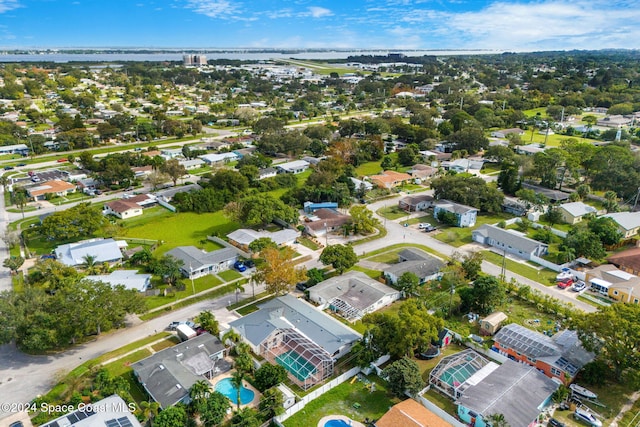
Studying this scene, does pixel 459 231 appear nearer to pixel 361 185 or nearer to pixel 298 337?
pixel 361 185

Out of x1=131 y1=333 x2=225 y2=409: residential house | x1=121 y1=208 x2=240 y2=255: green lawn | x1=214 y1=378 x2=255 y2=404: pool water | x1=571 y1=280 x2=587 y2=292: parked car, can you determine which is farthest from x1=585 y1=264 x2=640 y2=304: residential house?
x1=121 y1=208 x2=240 y2=255: green lawn

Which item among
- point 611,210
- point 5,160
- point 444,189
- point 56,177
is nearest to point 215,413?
point 444,189

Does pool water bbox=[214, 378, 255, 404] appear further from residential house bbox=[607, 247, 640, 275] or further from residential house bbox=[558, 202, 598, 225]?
residential house bbox=[558, 202, 598, 225]

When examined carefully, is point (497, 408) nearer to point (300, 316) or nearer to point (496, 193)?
point (300, 316)

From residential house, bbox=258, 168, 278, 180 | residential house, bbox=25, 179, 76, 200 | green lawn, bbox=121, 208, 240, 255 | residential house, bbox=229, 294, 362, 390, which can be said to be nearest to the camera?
residential house, bbox=229, 294, 362, 390

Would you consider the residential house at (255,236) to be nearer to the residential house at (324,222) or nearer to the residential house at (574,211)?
the residential house at (324,222)

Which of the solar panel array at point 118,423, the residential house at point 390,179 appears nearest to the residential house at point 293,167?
the residential house at point 390,179
